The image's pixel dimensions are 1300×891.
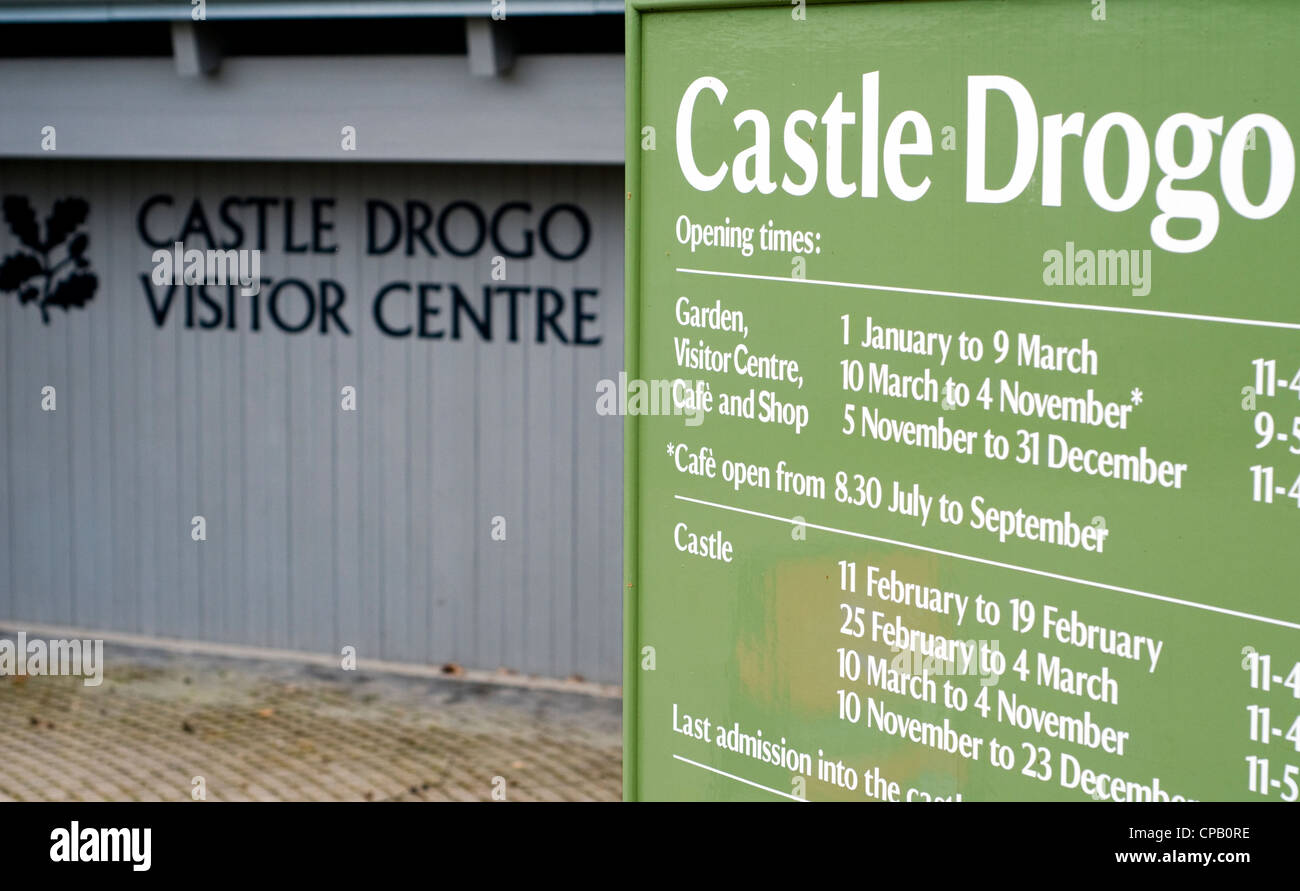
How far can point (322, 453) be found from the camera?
999cm

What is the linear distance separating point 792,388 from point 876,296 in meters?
0.27

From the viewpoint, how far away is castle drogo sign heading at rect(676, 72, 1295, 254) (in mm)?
2572

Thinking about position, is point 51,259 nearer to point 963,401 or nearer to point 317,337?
point 317,337

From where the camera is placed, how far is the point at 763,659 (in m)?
3.35

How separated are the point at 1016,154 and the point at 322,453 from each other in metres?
7.61

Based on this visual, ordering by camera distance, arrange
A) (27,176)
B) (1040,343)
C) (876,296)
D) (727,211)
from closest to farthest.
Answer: (1040,343)
(876,296)
(727,211)
(27,176)

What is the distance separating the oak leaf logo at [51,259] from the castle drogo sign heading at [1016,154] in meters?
7.79

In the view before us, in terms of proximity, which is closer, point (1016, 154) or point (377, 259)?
point (1016, 154)

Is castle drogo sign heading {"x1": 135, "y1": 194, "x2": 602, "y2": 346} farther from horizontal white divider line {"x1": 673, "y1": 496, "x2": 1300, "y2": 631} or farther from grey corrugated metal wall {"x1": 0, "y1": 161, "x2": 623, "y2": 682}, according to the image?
horizontal white divider line {"x1": 673, "y1": 496, "x2": 1300, "y2": 631}

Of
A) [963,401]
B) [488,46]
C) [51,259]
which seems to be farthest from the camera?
[51,259]

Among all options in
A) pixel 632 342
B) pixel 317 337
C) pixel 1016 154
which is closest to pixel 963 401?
pixel 1016 154
